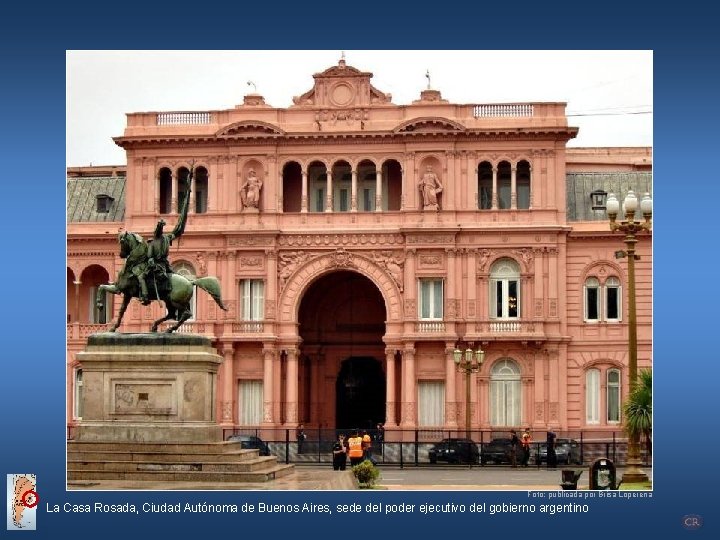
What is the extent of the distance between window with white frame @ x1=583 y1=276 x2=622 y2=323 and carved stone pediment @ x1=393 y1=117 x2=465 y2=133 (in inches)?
386

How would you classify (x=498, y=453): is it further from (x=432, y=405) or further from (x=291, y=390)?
(x=291, y=390)

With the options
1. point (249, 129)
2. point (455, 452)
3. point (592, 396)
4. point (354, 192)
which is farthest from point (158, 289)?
point (592, 396)

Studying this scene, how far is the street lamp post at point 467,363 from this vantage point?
64.6 metres

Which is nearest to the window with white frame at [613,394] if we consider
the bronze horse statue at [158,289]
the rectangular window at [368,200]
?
the rectangular window at [368,200]

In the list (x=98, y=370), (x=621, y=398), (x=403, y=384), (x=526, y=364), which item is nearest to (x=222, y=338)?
(x=403, y=384)

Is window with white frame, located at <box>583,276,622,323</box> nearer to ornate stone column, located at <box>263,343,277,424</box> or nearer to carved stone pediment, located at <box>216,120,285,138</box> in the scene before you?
ornate stone column, located at <box>263,343,277,424</box>

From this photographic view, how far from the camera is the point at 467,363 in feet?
211

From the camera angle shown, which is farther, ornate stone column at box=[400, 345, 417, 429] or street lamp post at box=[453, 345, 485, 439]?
ornate stone column at box=[400, 345, 417, 429]

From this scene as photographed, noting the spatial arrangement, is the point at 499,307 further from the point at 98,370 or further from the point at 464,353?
the point at 98,370

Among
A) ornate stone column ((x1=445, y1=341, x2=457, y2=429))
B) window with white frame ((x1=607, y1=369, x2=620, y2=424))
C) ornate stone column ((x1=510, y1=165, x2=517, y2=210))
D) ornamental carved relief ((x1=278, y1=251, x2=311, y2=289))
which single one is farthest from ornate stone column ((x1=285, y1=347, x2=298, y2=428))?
window with white frame ((x1=607, y1=369, x2=620, y2=424))

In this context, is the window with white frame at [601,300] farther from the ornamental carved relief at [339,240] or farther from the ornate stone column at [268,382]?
the ornate stone column at [268,382]

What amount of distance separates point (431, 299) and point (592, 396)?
8948 millimetres

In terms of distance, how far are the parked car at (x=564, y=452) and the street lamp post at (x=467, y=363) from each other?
3.66 meters

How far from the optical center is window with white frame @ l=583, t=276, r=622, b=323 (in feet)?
241
